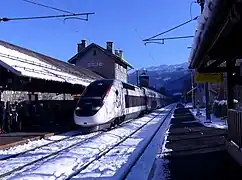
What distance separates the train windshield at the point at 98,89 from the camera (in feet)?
69.7

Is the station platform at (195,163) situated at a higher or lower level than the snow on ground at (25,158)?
higher

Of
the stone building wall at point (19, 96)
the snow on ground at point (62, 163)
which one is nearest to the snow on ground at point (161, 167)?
the snow on ground at point (62, 163)

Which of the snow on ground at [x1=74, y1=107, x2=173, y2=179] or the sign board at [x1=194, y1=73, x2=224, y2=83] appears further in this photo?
the sign board at [x1=194, y1=73, x2=224, y2=83]

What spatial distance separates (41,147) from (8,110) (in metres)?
6.19

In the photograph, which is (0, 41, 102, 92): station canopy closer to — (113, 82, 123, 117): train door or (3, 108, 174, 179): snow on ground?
(113, 82, 123, 117): train door

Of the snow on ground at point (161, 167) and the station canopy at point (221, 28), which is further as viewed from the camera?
the snow on ground at point (161, 167)

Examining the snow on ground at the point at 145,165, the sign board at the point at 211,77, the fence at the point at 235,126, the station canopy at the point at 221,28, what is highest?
the station canopy at the point at 221,28

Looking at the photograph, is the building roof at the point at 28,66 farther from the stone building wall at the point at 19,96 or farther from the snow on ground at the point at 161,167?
the snow on ground at the point at 161,167

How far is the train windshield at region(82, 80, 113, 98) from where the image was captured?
21.2 m

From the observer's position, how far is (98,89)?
21.7 meters

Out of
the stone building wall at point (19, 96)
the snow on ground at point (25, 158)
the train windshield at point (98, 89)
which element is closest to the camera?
the snow on ground at point (25, 158)

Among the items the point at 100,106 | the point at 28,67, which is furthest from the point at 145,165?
the point at 28,67

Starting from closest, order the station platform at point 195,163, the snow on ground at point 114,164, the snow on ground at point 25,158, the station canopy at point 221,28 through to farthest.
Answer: the station canopy at point 221,28 → the station platform at point 195,163 → the snow on ground at point 114,164 → the snow on ground at point 25,158

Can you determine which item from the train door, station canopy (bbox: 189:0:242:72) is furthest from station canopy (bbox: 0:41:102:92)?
station canopy (bbox: 189:0:242:72)
